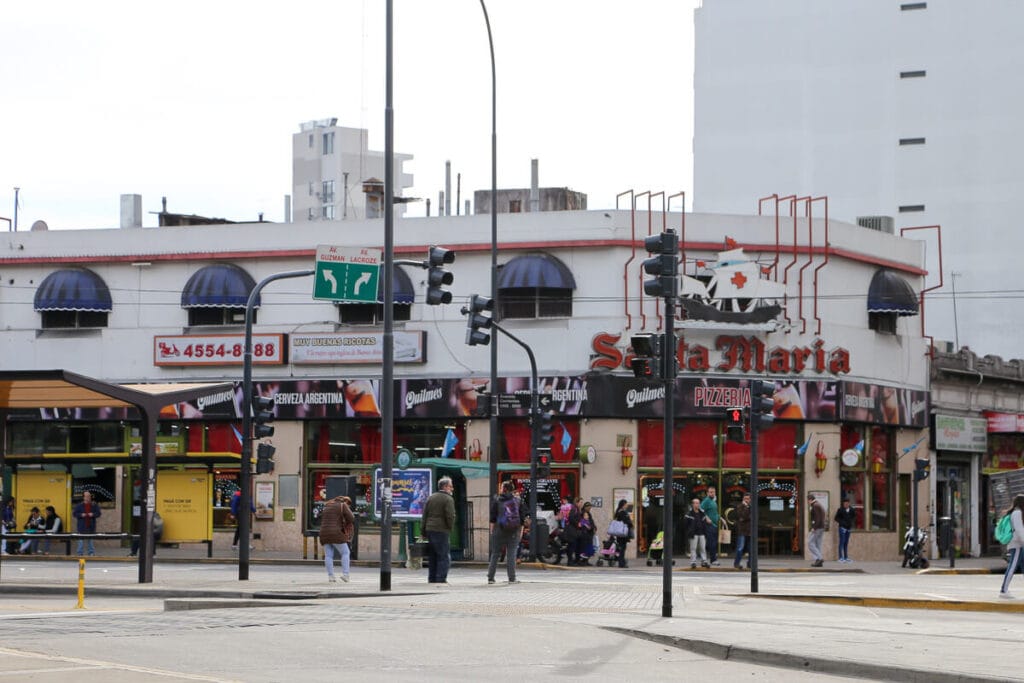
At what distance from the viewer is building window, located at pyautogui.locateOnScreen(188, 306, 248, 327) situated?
4691 cm

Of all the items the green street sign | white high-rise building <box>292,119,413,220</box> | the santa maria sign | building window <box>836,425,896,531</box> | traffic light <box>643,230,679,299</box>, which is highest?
white high-rise building <box>292,119,413,220</box>

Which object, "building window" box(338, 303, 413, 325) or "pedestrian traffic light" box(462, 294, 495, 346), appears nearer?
"pedestrian traffic light" box(462, 294, 495, 346)

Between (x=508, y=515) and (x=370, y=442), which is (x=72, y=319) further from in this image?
(x=508, y=515)

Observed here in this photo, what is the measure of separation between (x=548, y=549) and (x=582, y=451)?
370 centimetres

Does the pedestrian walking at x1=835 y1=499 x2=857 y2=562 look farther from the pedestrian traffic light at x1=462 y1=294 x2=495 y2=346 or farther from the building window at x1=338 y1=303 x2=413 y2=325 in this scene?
the pedestrian traffic light at x1=462 y1=294 x2=495 y2=346

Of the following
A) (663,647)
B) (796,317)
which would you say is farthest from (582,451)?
(663,647)

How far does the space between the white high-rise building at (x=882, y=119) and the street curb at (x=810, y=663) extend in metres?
46.9

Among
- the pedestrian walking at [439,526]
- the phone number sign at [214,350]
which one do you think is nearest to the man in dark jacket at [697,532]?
the pedestrian walking at [439,526]

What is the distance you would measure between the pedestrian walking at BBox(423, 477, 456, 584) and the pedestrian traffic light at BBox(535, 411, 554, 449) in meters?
7.06

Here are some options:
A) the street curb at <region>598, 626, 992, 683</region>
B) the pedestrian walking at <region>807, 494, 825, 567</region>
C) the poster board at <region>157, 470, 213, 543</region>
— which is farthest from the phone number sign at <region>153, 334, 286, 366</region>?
the street curb at <region>598, 626, 992, 683</region>

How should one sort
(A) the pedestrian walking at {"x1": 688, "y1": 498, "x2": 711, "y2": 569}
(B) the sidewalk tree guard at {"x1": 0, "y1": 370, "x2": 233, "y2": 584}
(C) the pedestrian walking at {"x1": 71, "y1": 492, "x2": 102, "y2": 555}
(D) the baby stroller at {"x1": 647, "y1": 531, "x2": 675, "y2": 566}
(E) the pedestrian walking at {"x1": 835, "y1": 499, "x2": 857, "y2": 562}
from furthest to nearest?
(C) the pedestrian walking at {"x1": 71, "y1": 492, "x2": 102, "y2": 555} < (E) the pedestrian walking at {"x1": 835, "y1": 499, "x2": 857, "y2": 562} < (D) the baby stroller at {"x1": 647, "y1": 531, "x2": 675, "y2": 566} < (A) the pedestrian walking at {"x1": 688, "y1": 498, "x2": 711, "y2": 569} < (B) the sidewalk tree guard at {"x1": 0, "y1": 370, "x2": 233, "y2": 584}

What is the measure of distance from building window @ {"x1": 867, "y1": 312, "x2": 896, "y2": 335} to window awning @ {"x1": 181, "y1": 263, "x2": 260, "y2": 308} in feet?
56.5

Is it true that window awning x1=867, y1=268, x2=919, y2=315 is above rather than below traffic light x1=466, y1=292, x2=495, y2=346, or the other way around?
above

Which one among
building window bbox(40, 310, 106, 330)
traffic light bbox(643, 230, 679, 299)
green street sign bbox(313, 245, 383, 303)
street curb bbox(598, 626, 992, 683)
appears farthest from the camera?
building window bbox(40, 310, 106, 330)
